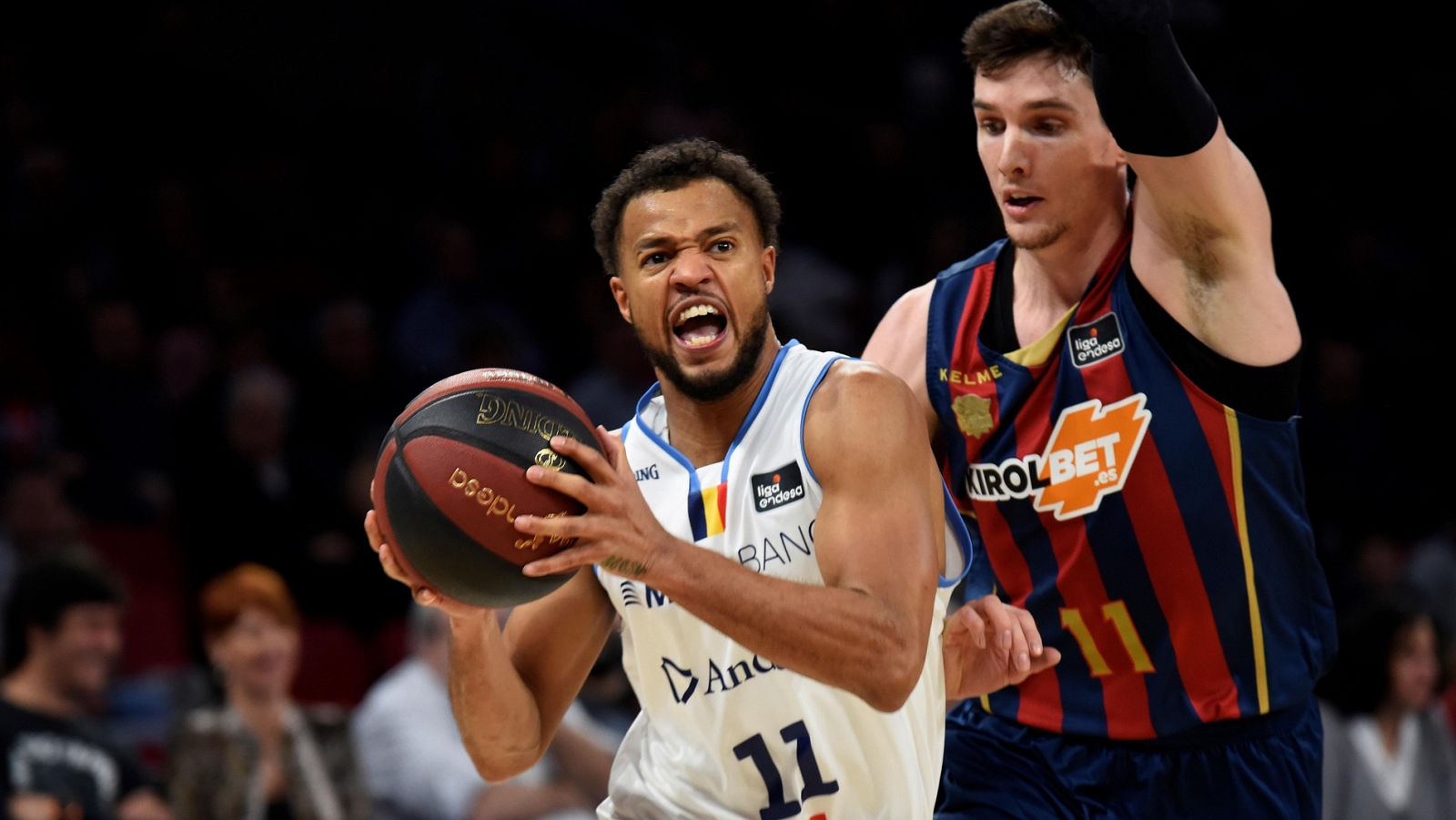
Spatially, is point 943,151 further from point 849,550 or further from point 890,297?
point 849,550

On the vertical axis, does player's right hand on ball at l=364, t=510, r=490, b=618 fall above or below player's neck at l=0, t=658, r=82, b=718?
below

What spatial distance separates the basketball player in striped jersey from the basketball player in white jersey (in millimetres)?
275

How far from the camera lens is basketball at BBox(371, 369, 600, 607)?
2.80 meters

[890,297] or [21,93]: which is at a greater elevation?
[21,93]

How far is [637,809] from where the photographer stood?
3.43 meters

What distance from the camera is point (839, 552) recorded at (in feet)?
10.1

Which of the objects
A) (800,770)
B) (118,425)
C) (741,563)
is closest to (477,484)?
(741,563)

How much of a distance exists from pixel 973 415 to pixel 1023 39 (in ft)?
2.81

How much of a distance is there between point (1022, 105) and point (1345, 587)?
6.76 meters

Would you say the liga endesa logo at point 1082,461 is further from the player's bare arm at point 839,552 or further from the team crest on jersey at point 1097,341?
the player's bare arm at point 839,552

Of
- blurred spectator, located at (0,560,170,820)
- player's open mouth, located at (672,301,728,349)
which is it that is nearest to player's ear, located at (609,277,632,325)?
player's open mouth, located at (672,301,728,349)

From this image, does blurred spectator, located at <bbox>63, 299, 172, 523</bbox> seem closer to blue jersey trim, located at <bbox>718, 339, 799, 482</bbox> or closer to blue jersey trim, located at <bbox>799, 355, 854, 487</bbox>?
blue jersey trim, located at <bbox>718, 339, 799, 482</bbox>

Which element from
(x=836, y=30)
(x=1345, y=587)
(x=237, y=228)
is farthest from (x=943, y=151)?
(x=237, y=228)

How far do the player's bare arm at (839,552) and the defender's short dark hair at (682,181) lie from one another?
38cm
